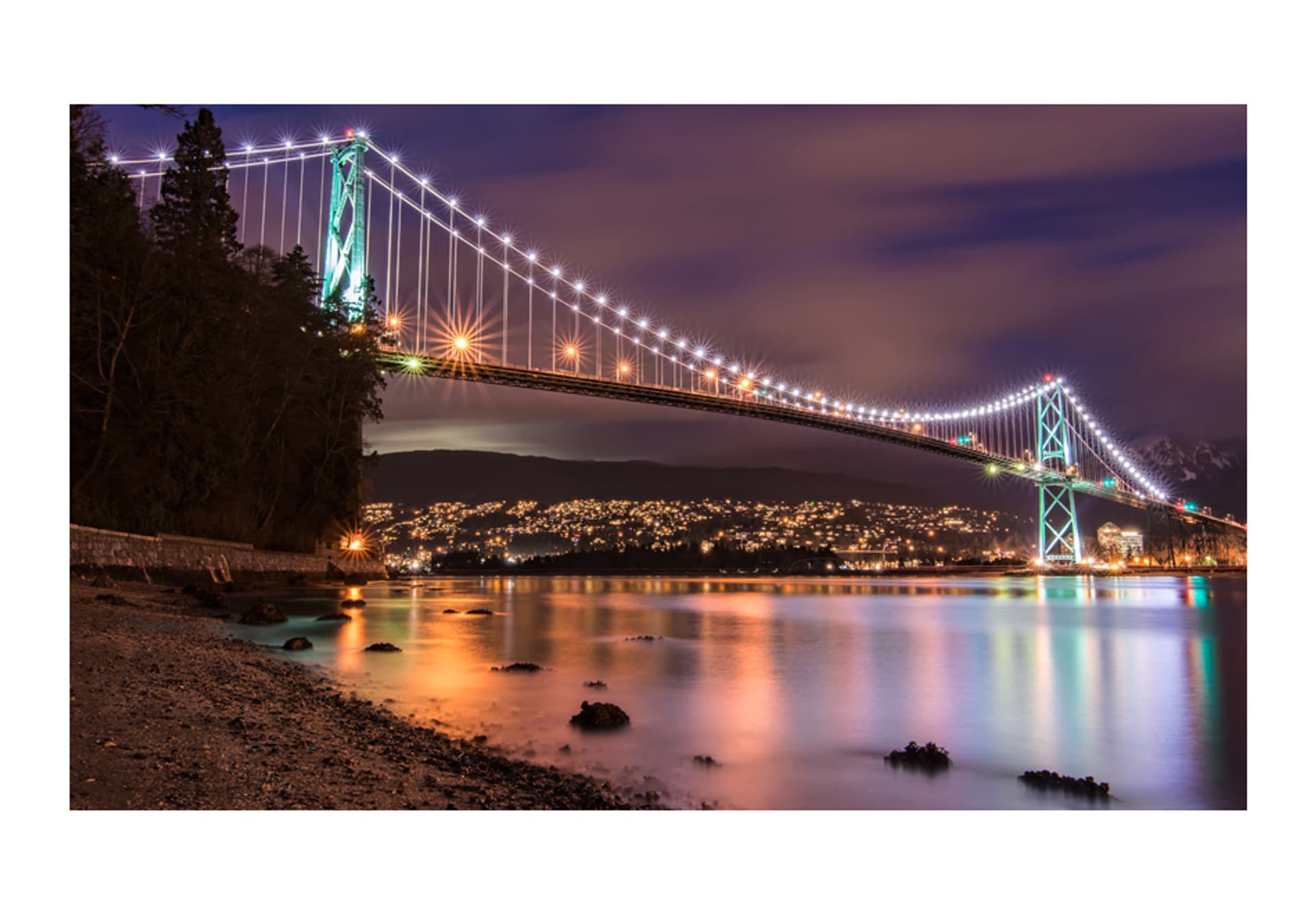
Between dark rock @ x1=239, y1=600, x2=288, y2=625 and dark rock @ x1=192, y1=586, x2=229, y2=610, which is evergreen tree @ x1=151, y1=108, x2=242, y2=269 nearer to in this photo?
dark rock @ x1=192, y1=586, x2=229, y2=610

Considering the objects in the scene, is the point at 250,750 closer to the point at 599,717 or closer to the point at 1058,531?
the point at 599,717

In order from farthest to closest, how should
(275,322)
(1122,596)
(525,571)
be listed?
(525,571), (1122,596), (275,322)

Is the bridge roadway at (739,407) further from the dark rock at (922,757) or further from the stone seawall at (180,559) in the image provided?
the dark rock at (922,757)

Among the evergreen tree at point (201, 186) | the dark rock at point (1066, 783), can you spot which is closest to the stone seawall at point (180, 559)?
the evergreen tree at point (201, 186)

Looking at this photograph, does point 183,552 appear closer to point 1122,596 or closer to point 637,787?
point 637,787
